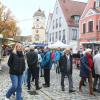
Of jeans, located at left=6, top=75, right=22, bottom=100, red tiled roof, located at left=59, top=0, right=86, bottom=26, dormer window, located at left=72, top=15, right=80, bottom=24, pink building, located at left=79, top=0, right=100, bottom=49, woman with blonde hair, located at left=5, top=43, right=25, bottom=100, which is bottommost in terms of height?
jeans, located at left=6, top=75, right=22, bottom=100

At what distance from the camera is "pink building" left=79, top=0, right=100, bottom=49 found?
4066 cm

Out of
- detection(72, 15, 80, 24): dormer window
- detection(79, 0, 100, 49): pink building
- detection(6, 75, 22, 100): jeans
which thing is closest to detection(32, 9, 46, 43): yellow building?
detection(72, 15, 80, 24): dormer window

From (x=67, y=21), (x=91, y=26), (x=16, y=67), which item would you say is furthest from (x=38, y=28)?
(x=16, y=67)

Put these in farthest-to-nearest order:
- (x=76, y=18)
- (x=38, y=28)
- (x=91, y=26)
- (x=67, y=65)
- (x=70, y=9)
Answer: (x=38, y=28) < (x=70, y=9) < (x=76, y=18) < (x=91, y=26) < (x=67, y=65)

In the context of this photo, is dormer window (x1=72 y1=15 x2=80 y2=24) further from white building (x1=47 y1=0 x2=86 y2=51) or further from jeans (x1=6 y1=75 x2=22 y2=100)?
jeans (x1=6 y1=75 x2=22 y2=100)

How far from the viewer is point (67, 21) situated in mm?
53750

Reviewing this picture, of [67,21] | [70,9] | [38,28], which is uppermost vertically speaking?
[70,9]

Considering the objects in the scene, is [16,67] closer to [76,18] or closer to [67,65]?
[67,65]

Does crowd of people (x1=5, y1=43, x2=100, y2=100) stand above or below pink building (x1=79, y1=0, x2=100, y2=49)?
below

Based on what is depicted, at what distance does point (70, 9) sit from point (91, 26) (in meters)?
14.7

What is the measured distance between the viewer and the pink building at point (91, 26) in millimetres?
40656

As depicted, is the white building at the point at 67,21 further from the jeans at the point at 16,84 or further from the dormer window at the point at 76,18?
the jeans at the point at 16,84

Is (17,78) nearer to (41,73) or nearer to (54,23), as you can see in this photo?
(41,73)

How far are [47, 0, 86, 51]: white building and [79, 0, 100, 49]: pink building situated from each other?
6485mm
